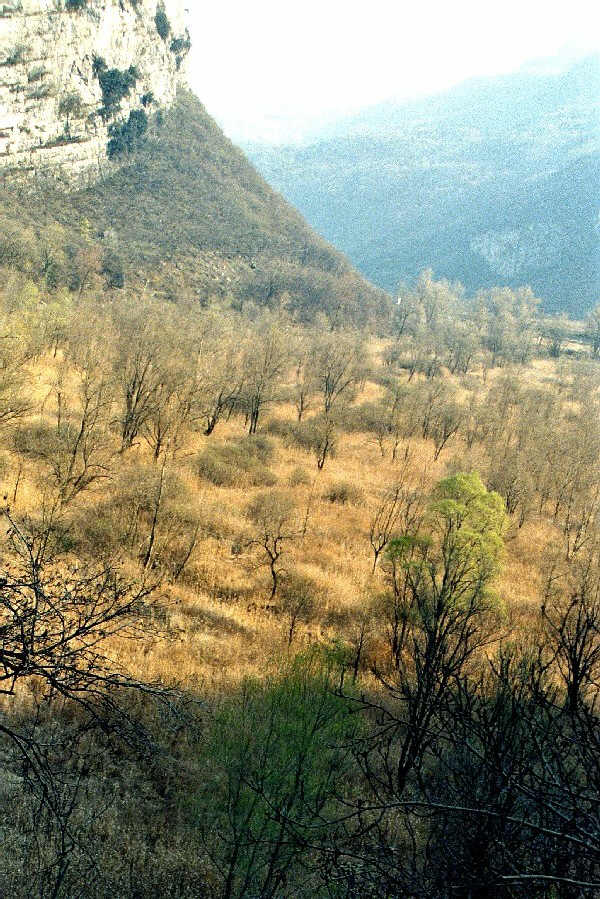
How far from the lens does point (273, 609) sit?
75.1 ft

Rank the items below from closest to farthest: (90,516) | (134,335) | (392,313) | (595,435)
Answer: (90,516) → (134,335) → (595,435) → (392,313)

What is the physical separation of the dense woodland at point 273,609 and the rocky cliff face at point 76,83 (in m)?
10.2

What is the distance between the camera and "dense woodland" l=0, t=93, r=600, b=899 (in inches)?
249

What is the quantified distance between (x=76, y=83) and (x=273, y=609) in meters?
84.0

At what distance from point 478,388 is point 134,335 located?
41.7 m

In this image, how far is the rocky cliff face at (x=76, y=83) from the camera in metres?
73.5

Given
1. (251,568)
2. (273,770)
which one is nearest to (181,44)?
(251,568)

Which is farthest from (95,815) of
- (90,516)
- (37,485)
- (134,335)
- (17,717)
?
(134,335)

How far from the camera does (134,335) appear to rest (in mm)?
33781

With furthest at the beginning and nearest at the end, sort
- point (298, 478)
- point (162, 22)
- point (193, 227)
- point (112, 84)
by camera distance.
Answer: point (162, 22)
point (112, 84)
point (193, 227)
point (298, 478)

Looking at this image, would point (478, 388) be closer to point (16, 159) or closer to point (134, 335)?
point (134, 335)

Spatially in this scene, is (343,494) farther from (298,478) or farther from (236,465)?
(236,465)

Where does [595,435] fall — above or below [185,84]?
below

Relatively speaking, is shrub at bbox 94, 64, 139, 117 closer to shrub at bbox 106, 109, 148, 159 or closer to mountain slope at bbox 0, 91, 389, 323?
shrub at bbox 106, 109, 148, 159
